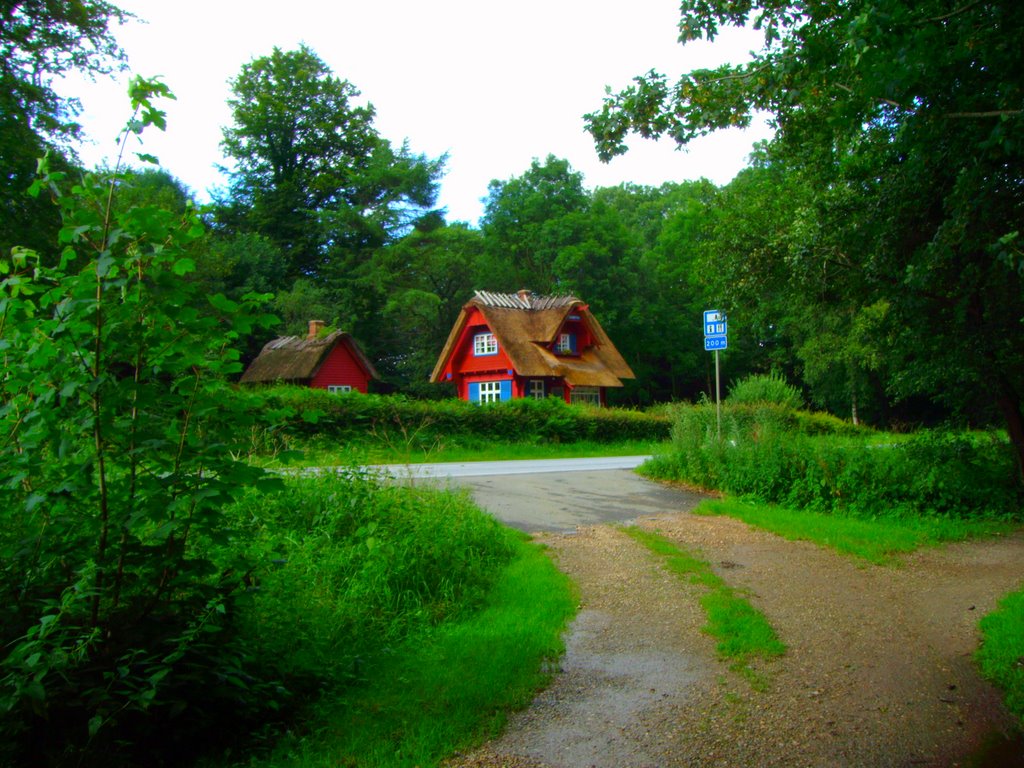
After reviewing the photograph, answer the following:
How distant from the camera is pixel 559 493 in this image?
15359mm

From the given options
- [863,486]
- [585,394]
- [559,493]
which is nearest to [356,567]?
[559,493]

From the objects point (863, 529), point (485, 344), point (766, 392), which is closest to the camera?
point (863, 529)

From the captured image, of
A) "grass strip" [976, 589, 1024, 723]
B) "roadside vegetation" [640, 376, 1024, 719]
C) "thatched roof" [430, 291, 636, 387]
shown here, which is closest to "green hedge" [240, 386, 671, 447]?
"roadside vegetation" [640, 376, 1024, 719]

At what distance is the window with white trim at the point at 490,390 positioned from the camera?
4425cm

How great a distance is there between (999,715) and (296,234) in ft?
174

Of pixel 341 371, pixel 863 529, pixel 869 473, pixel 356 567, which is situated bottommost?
pixel 863 529

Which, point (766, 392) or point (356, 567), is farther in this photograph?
point (766, 392)

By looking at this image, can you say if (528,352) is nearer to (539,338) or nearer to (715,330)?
(539,338)

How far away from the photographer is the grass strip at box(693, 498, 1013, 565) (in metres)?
10.3

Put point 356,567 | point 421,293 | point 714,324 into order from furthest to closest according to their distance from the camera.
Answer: point 421,293 < point 714,324 < point 356,567

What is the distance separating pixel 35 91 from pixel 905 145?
23.0m

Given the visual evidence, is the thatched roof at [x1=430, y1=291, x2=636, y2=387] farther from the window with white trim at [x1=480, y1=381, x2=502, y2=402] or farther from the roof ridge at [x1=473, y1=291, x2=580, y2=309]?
the window with white trim at [x1=480, y1=381, x2=502, y2=402]

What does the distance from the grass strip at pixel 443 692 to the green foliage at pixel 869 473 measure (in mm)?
7087

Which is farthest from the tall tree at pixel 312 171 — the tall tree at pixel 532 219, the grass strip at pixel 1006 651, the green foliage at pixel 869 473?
the grass strip at pixel 1006 651
